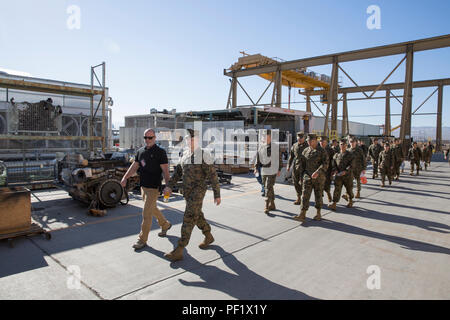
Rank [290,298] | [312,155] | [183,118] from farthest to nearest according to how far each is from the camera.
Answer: [183,118]
[312,155]
[290,298]

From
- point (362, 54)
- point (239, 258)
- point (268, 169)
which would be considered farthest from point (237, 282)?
point (362, 54)

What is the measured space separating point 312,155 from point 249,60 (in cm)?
2827

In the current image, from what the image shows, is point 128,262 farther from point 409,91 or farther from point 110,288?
point 409,91

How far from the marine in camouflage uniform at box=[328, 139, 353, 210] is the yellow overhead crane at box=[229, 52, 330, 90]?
25.0 m

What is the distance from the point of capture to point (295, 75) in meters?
33.3

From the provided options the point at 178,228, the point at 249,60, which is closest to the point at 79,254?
the point at 178,228

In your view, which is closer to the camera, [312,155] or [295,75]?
[312,155]

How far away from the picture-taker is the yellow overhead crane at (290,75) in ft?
105

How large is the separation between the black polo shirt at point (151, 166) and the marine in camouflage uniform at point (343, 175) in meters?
5.03

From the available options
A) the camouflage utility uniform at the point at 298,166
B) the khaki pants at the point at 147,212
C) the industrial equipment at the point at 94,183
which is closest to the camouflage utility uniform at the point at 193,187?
the khaki pants at the point at 147,212

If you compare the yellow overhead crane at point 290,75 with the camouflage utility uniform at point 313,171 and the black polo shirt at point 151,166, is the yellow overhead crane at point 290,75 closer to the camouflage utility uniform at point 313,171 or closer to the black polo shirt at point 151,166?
the camouflage utility uniform at point 313,171

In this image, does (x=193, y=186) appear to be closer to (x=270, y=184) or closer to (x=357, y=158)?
(x=270, y=184)

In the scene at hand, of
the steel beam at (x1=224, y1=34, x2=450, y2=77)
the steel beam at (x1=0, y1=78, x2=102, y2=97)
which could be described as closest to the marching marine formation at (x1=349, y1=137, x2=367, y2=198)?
the steel beam at (x1=0, y1=78, x2=102, y2=97)

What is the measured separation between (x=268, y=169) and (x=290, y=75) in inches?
1130
